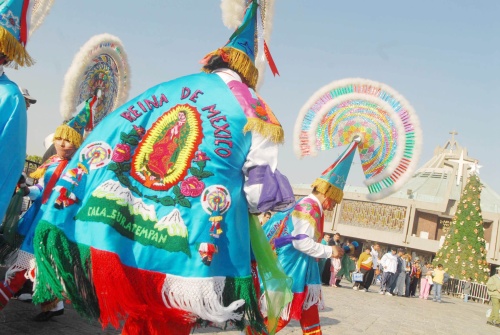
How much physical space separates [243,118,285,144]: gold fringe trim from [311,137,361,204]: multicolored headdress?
2.42 metres

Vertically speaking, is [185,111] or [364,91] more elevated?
[364,91]

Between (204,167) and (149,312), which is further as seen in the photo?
(204,167)

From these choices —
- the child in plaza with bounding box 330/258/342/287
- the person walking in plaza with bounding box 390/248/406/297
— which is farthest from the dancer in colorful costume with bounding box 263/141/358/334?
the person walking in plaza with bounding box 390/248/406/297

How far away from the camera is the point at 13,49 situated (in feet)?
10.1

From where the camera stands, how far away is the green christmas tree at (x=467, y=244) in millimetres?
27391

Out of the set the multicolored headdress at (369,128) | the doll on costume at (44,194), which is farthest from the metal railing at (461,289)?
the doll on costume at (44,194)

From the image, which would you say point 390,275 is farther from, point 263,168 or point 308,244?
point 263,168

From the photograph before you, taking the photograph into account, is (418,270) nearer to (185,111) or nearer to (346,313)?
(346,313)

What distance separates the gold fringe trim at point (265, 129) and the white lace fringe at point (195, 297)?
2.74 ft

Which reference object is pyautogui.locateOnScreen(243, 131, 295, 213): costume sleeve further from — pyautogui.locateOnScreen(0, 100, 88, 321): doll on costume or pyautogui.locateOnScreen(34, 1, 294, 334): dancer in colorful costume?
pyautogui.locateOnScreen(0, 100, 88, 321): doll on costume

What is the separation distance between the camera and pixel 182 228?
2553 millimetres

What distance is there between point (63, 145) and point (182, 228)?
6.99 feet

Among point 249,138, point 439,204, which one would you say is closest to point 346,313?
point 249,138

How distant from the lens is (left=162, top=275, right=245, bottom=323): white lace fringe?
2.47 m
